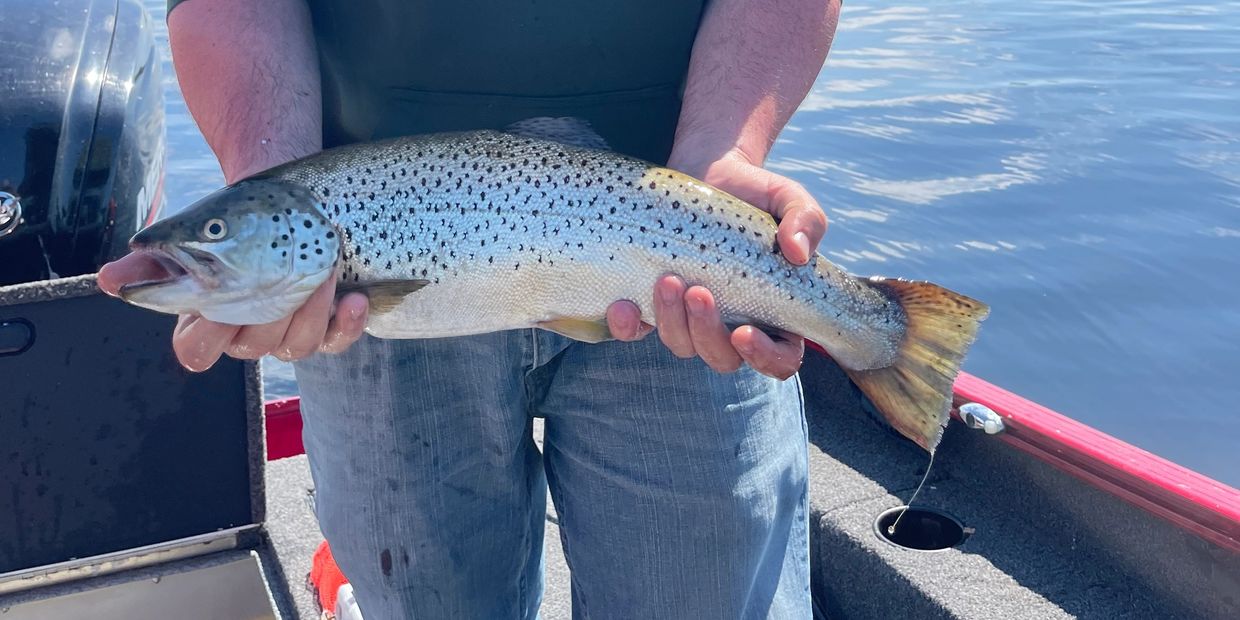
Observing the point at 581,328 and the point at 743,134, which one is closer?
the point at 581,328

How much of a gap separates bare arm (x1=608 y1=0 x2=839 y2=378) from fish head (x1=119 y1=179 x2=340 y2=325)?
0.57 metres

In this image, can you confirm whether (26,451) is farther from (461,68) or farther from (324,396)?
(461,68)

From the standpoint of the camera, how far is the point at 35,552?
2.97 m

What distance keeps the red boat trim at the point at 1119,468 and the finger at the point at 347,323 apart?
2.03m

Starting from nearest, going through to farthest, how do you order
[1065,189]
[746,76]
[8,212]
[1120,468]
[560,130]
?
[560,130]
[746,76]
[1120,468]
[8,212]
[1065,189]

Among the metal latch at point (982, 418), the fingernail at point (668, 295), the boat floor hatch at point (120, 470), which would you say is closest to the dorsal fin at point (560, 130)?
the fingernail at point (668, 295)

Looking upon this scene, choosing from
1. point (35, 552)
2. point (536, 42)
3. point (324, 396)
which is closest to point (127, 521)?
point (35, 552)

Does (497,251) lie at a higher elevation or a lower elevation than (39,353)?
higher

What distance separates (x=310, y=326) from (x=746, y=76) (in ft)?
3.12

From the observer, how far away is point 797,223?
2018 mm

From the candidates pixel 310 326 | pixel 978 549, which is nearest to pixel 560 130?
pixel 310 326

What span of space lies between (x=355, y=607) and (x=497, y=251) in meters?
1.28

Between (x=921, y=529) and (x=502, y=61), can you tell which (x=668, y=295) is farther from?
(x=921, y=529)

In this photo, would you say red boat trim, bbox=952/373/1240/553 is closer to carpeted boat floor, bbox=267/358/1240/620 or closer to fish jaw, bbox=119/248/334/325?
carpeted boat floor, bbox=267/358/1240/620
